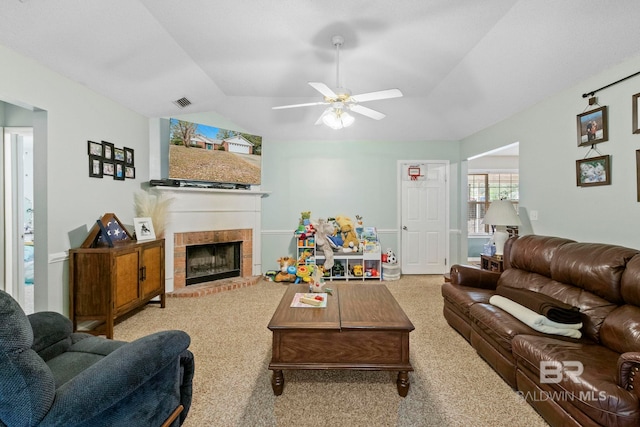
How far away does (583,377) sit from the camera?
1.44 meters

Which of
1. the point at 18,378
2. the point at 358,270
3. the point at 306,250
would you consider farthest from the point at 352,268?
the point at 18,378

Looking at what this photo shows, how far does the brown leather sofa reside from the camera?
4.47 feet

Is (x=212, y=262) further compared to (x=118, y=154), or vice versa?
(x=212, y=262)

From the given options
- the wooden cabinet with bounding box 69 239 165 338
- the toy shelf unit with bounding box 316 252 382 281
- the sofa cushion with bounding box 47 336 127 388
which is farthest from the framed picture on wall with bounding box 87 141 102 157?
the toy shelf unit with bounding box 316 252 382 281

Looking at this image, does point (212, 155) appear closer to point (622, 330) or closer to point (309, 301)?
point (309, 301)

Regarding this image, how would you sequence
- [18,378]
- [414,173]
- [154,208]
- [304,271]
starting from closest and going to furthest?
[18,378] < [154,208] < [304,271] < [414,173]

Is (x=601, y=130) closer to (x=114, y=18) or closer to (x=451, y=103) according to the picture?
(x=451, y=103)

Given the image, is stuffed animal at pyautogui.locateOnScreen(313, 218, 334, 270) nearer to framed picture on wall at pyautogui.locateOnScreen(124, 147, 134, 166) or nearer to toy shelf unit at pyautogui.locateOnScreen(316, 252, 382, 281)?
toy shelf unit at pyautogui.locateOnScreen(316, 252, 382, 281)

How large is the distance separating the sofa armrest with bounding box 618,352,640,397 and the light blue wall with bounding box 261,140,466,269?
395 cm

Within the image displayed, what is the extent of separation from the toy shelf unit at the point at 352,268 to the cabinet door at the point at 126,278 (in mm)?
2689

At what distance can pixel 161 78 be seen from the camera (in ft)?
10.6

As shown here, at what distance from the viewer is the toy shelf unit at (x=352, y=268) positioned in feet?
16.1

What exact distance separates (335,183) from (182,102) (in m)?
2.77

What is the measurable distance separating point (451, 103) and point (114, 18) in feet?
13.1
